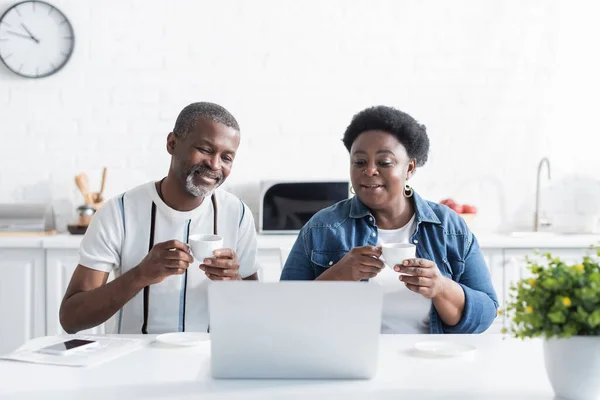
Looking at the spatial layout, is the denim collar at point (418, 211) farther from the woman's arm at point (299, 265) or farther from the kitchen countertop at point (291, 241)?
the kitchen countertop at point (291, 241)

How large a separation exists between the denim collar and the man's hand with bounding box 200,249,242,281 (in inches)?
18.5

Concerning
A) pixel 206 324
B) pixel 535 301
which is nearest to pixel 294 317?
pixel 535 301

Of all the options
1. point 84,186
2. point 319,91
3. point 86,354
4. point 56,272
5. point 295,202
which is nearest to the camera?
point 86,354

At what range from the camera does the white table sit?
1213mm

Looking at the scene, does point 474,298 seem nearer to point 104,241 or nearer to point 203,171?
point 203,171

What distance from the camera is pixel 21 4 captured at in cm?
360

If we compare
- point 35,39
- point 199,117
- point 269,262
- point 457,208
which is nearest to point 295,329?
point 199,117

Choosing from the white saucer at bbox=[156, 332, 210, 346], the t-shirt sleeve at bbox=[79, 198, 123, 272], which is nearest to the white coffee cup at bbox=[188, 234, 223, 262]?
the white saucer at bbox=[156, 332, 210, 346]

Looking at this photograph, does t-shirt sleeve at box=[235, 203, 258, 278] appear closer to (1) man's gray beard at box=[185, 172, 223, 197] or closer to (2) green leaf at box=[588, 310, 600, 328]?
(1) man's gray beard at box=[185, 172, 223, 197]

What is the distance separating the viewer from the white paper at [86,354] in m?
1.40

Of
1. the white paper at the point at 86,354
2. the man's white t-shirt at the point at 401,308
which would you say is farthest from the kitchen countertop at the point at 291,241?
the white paper at the point at 86,354

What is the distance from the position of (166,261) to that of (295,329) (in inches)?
21.5

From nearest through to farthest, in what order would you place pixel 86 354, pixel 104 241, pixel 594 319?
pixel 594 319 → pixel 86 354 → pixel 104 241

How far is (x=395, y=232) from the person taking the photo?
203 centimetres
